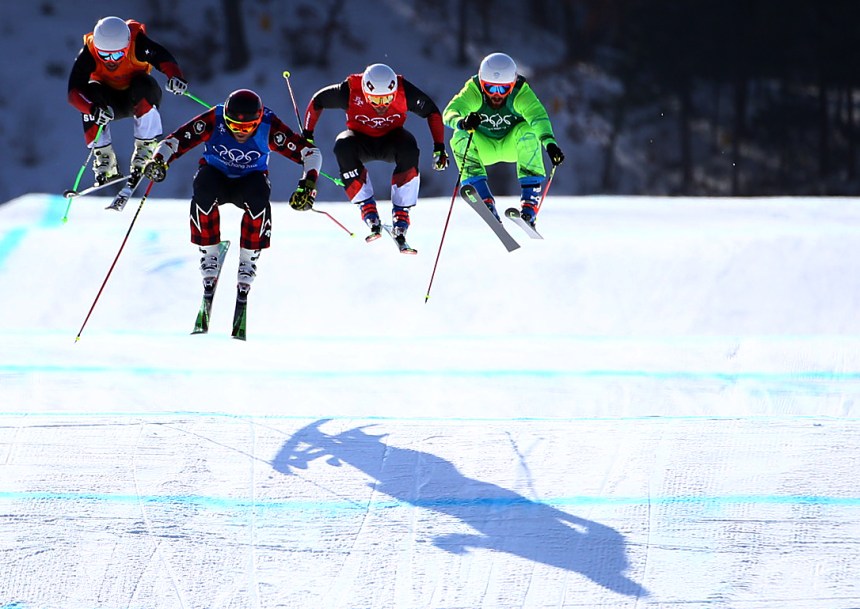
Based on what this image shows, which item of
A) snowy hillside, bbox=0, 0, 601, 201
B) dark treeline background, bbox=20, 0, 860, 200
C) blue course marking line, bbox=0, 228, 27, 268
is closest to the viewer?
blue course marking line, bbox=0, 228, 27, 268

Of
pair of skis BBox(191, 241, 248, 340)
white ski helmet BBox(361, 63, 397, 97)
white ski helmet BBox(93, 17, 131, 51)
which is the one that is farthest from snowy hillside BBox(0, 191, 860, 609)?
white ski helmet BBox(93, 17, 131, 51)

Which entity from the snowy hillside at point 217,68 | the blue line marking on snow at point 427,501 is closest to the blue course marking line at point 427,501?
the blue line marking on snow at point 427,501

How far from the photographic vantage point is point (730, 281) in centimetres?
1282

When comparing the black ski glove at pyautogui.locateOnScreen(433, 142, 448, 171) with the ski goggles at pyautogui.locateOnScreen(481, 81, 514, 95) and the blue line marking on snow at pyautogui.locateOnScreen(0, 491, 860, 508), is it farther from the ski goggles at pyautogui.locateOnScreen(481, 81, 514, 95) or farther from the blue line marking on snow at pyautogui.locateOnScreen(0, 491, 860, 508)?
the blue line marking on snow at pyautogui.locateOnScreen(0, 491, 860, 508)

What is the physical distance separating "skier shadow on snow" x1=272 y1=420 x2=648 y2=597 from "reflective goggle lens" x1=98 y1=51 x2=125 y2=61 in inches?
128

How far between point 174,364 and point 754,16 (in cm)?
2464

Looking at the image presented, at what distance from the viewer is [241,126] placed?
8.32 metres

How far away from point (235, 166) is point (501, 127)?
2274 millimetres

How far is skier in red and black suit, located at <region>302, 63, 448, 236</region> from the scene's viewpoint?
356 inches

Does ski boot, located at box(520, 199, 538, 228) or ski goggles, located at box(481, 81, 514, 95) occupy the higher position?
ski goggles, located at box(481, 81, 514, 95)

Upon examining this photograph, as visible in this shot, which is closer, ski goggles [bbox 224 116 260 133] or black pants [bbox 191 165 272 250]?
ski goggles [bbox 224 116 260 133]

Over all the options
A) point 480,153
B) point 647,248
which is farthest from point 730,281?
point 480,153

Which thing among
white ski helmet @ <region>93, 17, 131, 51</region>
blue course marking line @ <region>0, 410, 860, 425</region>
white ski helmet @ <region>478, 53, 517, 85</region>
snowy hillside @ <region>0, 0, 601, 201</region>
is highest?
snowy hillside @ <region>0, 0, 601, 201</region>

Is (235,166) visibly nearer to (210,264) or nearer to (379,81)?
(210,264)
